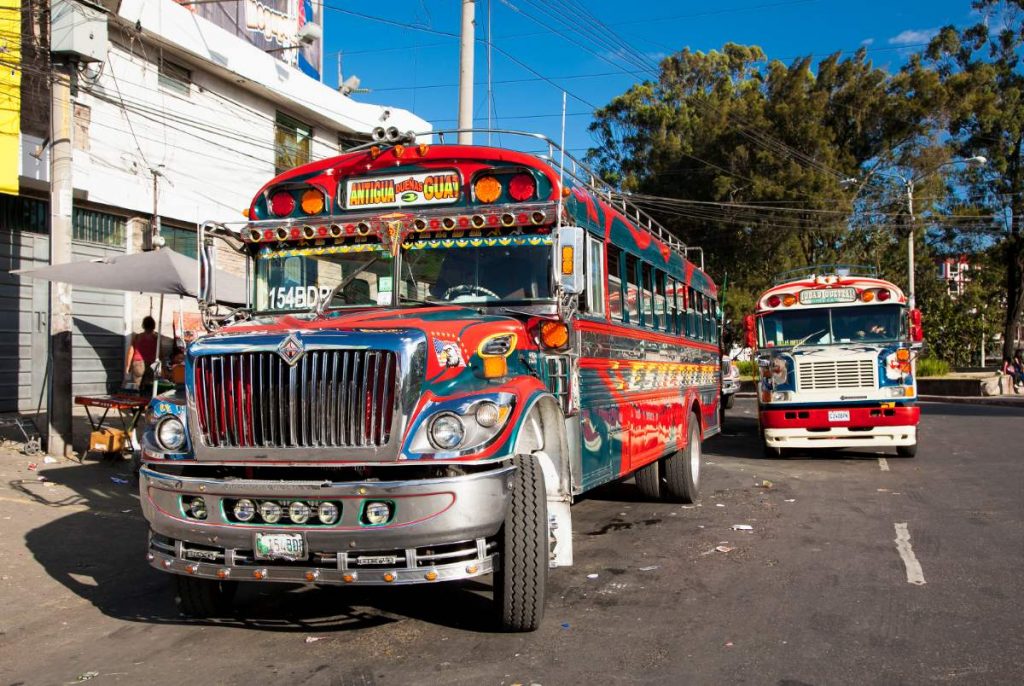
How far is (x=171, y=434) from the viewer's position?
16.6 ft

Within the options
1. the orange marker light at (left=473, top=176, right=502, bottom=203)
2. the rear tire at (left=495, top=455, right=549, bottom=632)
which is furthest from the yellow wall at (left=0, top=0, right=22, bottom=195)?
the rear tire at (left=495, top=455, right=549, bottom=632)

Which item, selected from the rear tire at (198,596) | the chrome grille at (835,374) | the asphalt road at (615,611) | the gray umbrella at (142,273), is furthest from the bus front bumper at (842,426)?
the rear tire at (198,596)

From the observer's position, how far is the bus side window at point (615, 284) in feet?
24.4

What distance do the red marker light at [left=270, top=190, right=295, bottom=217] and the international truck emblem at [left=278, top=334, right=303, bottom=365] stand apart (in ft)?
6.87

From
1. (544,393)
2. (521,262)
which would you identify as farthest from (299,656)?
(521,262)

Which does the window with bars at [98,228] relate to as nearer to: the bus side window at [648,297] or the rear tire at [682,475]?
the bus side window at [648,297]

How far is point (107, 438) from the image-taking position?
10945 millimetres

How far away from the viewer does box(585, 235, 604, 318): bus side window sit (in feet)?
22.1

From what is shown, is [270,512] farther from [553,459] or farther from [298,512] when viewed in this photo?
[553,459]

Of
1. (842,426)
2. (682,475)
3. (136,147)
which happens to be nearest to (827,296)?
(842,426)

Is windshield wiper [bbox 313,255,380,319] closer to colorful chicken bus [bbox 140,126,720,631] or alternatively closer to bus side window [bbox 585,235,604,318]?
colorful chicken bus [bbox 140,126,720,631]

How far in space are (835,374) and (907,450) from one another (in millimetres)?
1716

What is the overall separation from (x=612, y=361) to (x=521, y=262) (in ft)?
5.33

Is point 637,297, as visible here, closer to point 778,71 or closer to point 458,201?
point 458,201
